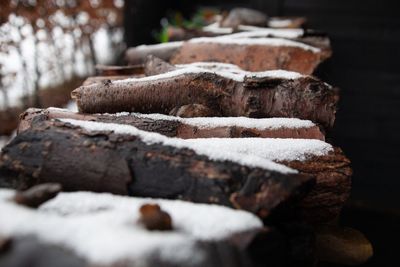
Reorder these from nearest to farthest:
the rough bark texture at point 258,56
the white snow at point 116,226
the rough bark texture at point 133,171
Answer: the white snow at point 116,226 < the rough bark texture at point 133,171 < the rough bark texture at point 258,56

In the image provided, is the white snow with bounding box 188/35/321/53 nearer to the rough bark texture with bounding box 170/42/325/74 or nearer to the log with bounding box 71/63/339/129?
the rough bark texture with bounding box 170/42/325/74

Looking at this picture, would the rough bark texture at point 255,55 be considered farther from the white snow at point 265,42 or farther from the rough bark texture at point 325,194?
the rough bark texture at point 325,194

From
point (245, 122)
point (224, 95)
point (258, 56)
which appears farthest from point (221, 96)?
point (258, 56)

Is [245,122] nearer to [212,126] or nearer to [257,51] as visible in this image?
[212,126]

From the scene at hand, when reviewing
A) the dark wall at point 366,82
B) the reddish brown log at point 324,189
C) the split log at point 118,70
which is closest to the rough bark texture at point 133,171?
the reddish brown log at point 324,189

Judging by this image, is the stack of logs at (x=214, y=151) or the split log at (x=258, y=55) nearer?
the stack of logs at (x=214, y=151)

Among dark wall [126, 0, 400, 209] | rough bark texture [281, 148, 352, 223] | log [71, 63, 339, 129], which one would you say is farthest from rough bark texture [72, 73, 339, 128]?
dark wall [126, 0, 400, 209]
